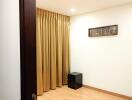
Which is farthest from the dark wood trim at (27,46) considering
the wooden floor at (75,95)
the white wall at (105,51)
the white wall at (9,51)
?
the white wall at (105,51)

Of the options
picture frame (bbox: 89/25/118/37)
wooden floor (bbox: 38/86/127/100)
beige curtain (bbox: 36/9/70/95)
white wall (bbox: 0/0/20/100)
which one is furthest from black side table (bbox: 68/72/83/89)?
white wall (bbox: 0/0/20/100)

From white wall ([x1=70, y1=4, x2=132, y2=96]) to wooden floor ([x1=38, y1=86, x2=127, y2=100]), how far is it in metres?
0.27

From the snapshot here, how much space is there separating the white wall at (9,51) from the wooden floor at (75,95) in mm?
2365

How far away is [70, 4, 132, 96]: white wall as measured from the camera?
3.58 m

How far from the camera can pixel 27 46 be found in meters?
1.17

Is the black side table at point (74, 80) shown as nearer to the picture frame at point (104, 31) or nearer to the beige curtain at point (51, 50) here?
the beige curtain at point (51, 50)

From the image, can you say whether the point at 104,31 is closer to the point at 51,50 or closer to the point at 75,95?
the point at 51,50

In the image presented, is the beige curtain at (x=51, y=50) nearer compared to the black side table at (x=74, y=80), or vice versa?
the beige curtain at (x=51, y=50)

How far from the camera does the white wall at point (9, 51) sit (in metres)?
1.23

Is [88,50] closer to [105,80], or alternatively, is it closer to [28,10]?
[105,80]

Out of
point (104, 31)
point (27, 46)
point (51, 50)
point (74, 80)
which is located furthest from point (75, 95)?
point (27, 46)

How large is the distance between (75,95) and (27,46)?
9.88 ft

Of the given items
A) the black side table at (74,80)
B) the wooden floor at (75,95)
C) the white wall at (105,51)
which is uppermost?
the white wall at (105,51)

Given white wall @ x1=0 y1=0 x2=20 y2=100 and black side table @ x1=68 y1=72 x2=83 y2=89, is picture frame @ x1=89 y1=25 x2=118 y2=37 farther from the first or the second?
white wall @ x1=0 y1=0 x2=20 y2=100
